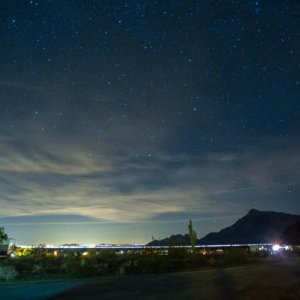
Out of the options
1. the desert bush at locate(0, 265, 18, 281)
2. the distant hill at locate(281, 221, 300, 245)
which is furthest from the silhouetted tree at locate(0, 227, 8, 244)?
the distant hill at locate(281, 221, 300, 245)

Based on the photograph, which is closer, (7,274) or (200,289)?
(200,289)

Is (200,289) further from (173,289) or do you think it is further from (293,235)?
(293,235)

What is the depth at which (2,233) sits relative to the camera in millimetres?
→ 53531

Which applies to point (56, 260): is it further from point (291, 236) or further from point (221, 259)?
point (291, 236)

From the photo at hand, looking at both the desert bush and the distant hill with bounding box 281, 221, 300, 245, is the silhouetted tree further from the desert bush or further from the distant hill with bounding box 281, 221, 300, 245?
the distant hill with bounding box 281, 221, 300, 245

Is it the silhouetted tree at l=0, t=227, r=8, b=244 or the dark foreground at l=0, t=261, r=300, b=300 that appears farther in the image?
the silhouetted tree at l=0, t=227, r=8, b=244

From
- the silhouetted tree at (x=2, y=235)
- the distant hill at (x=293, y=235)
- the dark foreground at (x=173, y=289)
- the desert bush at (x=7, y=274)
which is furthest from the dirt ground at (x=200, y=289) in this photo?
the distant hill at (x=293, y=235)

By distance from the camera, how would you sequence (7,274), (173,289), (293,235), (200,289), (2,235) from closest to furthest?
(200,289) < (173,289) < (7,274) < (2,235) < (293,235)

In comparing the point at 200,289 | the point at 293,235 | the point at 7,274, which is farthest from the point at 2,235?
the point at 293,235

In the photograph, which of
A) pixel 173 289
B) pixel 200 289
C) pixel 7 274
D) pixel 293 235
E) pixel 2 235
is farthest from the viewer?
pixel 293 235

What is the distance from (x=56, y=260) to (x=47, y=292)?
1529 centimetres

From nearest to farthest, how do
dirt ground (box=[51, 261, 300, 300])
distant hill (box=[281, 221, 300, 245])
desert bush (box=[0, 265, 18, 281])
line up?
dirt ground (box=[51, 261, 300, 300]) → desert bush (box=[0, 265, 18, 281]) → distant hill (box=[281, 221, 300, 245])

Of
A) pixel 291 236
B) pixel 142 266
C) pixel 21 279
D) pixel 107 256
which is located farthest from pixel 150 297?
pixel 291 236

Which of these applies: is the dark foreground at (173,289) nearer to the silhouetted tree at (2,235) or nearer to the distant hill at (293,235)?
the silhouetted tree at (2,235)
